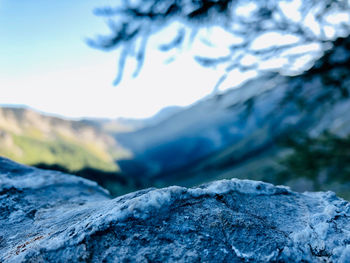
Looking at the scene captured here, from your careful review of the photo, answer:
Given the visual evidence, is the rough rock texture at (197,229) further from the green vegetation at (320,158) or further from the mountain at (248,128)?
the green vegetation at (320,158)

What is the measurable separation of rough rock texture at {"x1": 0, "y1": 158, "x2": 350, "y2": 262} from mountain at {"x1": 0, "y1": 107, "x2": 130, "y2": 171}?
45.6 feet

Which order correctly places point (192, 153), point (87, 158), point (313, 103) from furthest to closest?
point (192, 153)
point (87, 158)
point (313, 103)

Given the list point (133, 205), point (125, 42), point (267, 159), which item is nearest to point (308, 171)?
point (125, 42)

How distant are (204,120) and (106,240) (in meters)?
21.8

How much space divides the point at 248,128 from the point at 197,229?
62.5 feet

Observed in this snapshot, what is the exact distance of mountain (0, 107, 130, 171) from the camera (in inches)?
572

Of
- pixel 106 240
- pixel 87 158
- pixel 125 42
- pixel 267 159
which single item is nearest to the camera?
pixel 106 240

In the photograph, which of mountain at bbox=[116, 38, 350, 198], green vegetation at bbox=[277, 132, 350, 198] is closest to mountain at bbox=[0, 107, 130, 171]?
mountain at bbox=[116, 38, 350, 198]

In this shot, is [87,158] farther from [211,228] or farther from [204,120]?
[211,228]

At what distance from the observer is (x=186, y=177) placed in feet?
55.7

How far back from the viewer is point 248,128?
62.0 ft

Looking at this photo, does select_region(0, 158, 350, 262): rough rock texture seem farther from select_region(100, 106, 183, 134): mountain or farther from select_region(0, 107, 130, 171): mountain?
select_region(100, 106, 183, 134): mountain

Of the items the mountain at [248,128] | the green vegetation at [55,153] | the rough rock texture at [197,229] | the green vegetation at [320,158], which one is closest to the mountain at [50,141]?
the green vegetation at [55,153]

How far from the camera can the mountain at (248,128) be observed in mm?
2402
